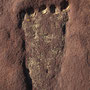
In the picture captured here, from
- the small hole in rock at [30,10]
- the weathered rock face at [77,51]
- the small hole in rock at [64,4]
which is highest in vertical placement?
the small hole in rock at [64,4]

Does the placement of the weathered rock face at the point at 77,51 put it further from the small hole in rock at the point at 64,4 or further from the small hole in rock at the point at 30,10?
the small hole in rock at the point at 30,10

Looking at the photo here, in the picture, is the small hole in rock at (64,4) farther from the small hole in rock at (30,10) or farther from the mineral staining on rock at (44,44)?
the small hole in rock at (30,10)

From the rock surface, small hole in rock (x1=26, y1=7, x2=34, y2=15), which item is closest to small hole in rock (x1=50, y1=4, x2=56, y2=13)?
the rock surface

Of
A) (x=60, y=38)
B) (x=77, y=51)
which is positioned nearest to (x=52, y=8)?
(x=60, y=38)

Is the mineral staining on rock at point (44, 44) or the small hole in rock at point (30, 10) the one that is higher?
the small hole in rock at point (30, 10)

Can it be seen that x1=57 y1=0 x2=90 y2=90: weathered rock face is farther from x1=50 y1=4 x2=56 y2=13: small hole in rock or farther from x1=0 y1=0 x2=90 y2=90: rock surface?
x1=50 y1=4 x2=56 y2=13: small hole in rock

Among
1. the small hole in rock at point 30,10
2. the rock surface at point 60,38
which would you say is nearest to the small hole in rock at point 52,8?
the rock surface at point 60,38
